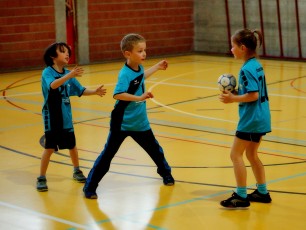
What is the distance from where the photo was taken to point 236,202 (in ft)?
22.2

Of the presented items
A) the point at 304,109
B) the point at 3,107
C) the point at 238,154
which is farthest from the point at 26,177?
the point at 304,109

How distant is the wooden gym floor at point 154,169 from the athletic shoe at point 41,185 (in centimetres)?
7

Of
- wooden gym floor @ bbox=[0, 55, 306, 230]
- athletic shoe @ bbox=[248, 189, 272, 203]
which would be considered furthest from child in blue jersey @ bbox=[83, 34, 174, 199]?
athletic shoe @ bbox=[248, 189, 272, 203]

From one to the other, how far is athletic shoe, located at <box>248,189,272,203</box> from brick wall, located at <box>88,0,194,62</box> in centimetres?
1351

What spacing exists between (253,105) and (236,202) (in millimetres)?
960

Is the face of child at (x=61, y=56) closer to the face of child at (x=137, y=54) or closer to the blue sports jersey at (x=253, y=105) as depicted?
the face of child at (x=137, y=54)

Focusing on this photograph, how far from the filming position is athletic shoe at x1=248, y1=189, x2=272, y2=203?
6.96 metres

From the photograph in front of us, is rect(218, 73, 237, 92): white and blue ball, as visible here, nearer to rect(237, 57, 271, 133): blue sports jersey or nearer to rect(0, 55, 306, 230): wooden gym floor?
rect(237, 57, 271, 133): blue sports jersey

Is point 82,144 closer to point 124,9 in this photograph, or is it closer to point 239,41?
point 239,41

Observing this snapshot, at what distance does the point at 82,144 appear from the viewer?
976 cm

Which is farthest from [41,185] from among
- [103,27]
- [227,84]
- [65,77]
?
[103,27]

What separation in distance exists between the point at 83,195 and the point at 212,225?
64.1 inches

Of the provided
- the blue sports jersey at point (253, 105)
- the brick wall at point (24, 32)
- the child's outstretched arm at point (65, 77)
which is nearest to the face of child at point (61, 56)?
the child's outstretched arm at point (65, 77)

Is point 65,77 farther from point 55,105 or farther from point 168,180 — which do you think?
point 168,180
